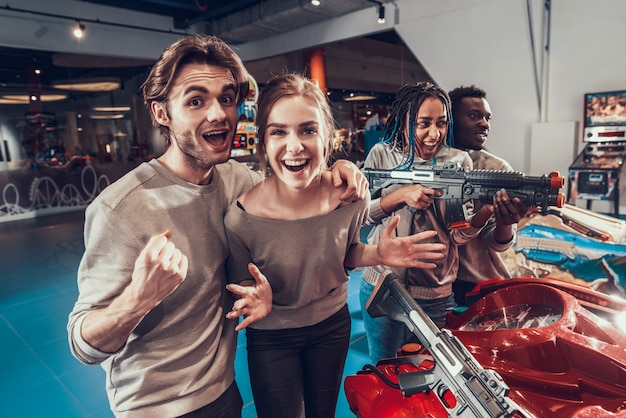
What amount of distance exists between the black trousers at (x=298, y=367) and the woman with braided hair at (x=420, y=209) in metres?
0.28

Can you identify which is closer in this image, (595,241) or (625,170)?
(595,241)

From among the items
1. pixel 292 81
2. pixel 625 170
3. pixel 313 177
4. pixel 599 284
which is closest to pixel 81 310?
pixel 313 177

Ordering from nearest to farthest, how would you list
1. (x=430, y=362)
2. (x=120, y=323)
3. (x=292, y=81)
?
(x=120, y=323) → (x=430, y=362) → (x=292, y=81)

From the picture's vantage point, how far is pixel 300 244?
120cm

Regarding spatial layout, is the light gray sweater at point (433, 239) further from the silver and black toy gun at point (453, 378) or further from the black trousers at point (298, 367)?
the silver and black toy gun at point (453, 378)

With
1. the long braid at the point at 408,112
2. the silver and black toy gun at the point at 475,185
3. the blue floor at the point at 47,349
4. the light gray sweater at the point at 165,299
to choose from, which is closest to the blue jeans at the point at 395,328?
the silver and black toy gun at the point at 475,185

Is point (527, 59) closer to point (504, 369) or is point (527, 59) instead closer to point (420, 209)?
point (420, 209)

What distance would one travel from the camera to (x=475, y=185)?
1456mm

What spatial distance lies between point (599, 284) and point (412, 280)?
1214 millimetres

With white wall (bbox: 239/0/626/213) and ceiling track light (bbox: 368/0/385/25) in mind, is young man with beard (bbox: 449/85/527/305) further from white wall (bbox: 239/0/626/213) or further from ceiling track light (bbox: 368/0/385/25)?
ceiling track light (bbox: 368/0/385/25)

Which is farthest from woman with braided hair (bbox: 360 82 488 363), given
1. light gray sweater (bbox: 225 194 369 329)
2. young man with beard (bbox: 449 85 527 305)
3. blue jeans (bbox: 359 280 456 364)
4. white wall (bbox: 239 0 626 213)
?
white wall (bbox: 239 0 626 213)

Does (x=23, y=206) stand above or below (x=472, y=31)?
below

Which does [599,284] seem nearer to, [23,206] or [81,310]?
[81,310]

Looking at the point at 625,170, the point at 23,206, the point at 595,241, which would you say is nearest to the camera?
the point at 595,241
